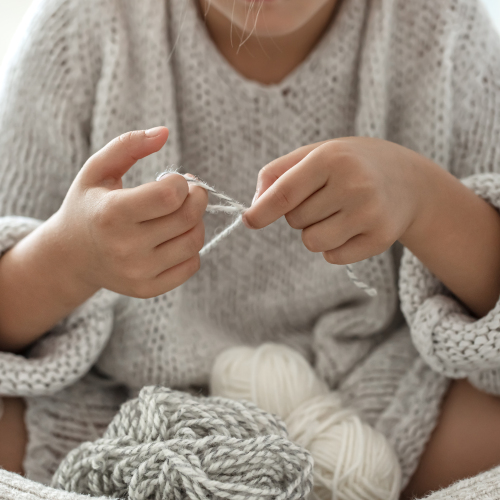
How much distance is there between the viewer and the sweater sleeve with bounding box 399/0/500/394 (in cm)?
61

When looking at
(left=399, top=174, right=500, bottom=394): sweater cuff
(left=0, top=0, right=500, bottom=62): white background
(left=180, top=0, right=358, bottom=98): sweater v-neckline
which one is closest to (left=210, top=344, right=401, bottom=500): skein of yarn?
(left=399, top=174, right=500, bottom=394): sweater cuff

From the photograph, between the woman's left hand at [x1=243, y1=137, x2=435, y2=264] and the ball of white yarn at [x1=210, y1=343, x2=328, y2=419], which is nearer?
the woman's left hand at [x1=243, y1=137, x2=435, y2=264]

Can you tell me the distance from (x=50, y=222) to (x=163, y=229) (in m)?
0.16

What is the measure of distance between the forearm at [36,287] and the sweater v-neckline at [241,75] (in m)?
0.32

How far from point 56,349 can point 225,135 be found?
0.36m

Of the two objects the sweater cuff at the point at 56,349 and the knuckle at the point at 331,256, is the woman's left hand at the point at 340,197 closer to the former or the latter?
the knuckle at the point at 331,256

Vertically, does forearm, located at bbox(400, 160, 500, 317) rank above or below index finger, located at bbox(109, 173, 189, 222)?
below

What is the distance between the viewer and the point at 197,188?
1.72ft

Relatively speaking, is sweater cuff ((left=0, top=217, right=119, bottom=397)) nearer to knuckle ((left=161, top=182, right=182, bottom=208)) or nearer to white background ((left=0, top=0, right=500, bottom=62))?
knuckle ((left=161, top=182, right=182, bottom=208))

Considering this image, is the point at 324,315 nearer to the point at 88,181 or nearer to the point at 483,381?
the point at 483,381

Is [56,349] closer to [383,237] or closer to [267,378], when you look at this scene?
[267,378]

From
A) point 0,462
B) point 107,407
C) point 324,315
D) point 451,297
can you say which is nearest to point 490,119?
point 451,297

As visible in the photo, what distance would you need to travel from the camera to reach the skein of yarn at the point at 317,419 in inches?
23.2

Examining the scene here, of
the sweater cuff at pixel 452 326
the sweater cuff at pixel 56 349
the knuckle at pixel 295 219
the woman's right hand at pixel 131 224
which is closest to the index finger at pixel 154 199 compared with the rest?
the woman's right hand at pixel 131 224
